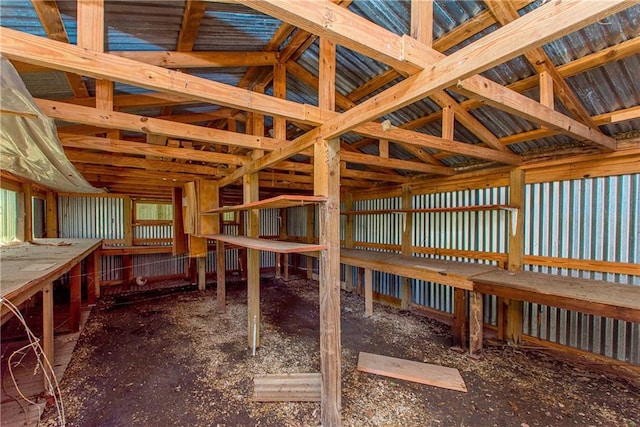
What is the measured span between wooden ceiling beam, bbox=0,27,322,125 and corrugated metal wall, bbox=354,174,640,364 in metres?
3.37

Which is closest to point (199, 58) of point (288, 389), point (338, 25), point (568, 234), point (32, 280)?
point (338, 25)

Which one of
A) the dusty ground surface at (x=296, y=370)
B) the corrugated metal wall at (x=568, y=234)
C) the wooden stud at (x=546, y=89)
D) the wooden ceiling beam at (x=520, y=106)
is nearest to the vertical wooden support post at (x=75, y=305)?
the dusty ground surface at (x=296, y=370)

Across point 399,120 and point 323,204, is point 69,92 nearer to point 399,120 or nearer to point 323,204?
point 323,204

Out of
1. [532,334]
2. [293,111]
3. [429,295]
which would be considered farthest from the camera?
[429,295]

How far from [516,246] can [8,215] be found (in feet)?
25.0

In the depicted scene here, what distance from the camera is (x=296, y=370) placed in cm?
301

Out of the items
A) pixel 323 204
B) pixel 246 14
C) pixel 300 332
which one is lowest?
pixel 300 332

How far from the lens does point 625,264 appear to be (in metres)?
2.87

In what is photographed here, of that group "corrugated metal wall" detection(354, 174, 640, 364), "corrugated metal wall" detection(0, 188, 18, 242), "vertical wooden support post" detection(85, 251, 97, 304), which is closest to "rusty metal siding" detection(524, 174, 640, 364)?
"corrugated metal wall" detection(354, 174, 640, 364)

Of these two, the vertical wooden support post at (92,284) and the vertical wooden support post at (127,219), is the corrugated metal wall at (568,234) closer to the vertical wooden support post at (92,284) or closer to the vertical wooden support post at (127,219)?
the vertical wooden support post at (92,284)

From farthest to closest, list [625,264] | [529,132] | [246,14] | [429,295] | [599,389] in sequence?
[429,295] < [529,132] < [625,264] < [599,389] < [246,14]

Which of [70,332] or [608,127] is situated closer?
[608,127]

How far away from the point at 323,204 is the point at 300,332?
2631mm

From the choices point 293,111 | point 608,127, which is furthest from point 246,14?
point 608,127
